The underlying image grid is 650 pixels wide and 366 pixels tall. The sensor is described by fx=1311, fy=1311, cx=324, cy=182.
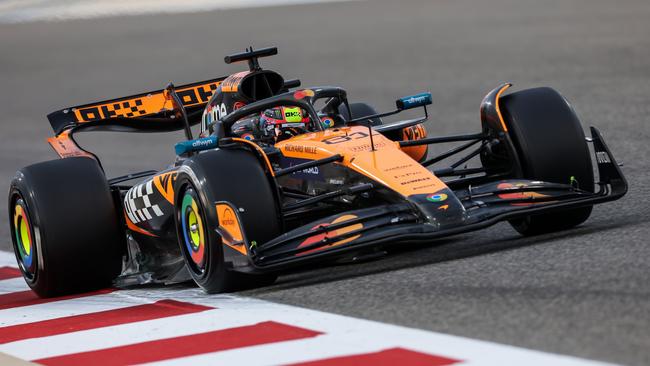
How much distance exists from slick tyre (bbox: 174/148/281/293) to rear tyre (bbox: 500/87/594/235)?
5.56 feet

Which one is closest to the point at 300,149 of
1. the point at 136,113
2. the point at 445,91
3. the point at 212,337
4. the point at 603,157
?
the point at 603,157

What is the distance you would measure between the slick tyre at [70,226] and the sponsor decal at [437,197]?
2314 mm

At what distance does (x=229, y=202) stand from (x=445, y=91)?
38.4ft

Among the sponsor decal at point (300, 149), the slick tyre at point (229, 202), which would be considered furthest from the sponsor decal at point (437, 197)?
the sponsor decal at point (300, 149)

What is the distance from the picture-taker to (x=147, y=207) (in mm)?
8469

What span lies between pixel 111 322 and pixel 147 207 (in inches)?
54.0

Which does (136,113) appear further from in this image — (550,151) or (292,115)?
(550,151)

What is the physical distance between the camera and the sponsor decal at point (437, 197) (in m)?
7.38

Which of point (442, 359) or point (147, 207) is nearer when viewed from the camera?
point (442, 359)

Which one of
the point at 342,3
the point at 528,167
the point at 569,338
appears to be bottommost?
the point at 569,338

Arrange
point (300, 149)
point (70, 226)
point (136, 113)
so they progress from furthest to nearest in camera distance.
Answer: point (136, 113)
point (70, 226)
point (300, 149)

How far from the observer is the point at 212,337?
6.39m

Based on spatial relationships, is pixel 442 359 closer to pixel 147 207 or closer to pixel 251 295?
pixel 251 295

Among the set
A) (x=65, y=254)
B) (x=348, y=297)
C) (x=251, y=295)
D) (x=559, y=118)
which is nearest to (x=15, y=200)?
(x=65, y=254)
